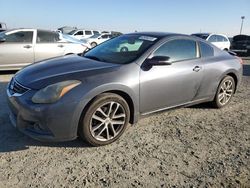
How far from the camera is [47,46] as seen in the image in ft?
28.1

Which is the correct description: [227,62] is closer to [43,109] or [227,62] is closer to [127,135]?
[127,135]

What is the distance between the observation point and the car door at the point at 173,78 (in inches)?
161

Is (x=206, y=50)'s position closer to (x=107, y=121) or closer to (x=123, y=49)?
(x=123, y=49)

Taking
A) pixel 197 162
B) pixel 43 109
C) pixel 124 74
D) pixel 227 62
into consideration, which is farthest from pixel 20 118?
pixel 227 62

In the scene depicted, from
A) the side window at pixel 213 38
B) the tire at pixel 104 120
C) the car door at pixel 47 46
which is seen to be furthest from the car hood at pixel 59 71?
the side window at pixel 213 38

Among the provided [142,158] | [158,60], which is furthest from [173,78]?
[142,158]

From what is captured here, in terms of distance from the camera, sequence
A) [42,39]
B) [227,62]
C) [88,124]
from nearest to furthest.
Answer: [88,124]
[227,62]
[42,39]

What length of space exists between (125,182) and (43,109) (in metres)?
1.24

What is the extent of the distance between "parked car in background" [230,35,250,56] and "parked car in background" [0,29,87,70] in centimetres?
1331

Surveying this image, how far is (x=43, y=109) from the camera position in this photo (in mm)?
3311

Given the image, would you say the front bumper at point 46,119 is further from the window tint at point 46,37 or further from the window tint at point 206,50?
the window tint at point 46,37

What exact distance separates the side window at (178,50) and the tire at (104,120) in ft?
3.43

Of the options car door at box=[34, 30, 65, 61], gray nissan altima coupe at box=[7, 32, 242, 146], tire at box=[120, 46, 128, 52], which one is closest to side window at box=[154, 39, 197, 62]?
gray nissan altima coupe at box=[7, 32, 242, 146]

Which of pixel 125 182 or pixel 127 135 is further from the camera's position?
pixel 127 135
